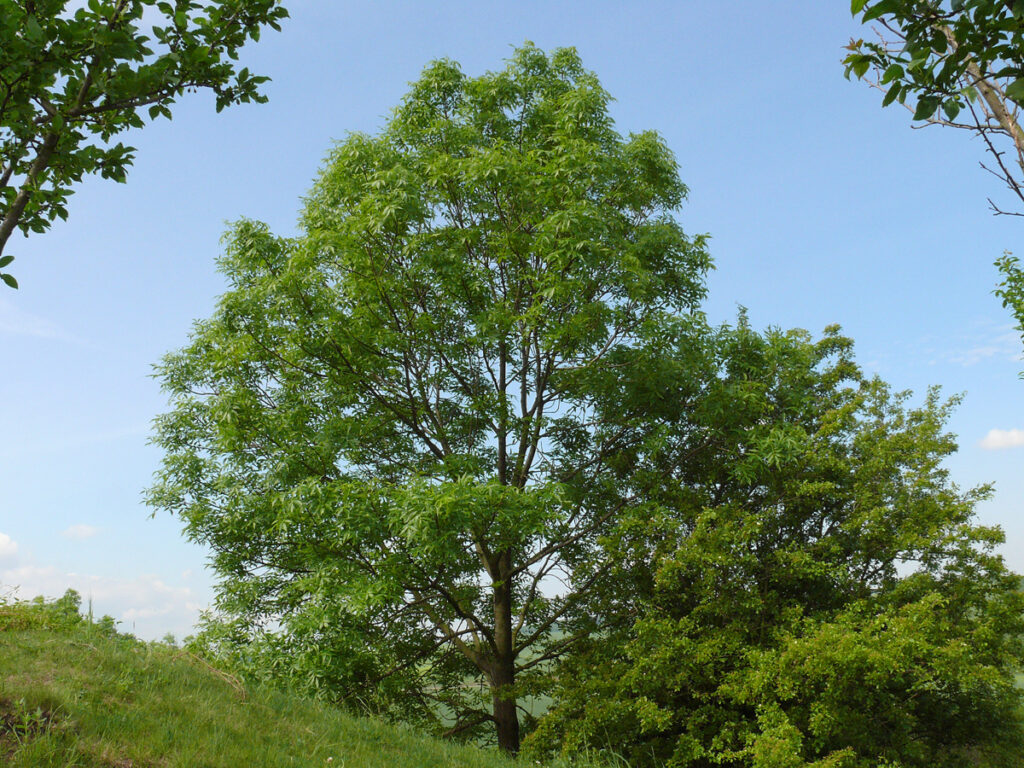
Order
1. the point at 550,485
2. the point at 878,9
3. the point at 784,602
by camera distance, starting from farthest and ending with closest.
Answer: the point at 784,602
the point at 550,485
the point at 878,9

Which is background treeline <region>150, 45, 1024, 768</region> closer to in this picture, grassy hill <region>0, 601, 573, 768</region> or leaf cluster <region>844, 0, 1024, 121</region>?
grassy hill <region>0, 601, 573, 768</region>

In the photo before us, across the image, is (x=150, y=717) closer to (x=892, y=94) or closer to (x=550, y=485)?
(x=550, y=485)

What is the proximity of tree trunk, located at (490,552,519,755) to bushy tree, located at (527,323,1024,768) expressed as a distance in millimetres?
1172

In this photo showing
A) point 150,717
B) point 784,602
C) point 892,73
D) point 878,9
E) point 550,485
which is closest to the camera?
point 878,9

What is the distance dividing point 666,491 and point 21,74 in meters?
11.6

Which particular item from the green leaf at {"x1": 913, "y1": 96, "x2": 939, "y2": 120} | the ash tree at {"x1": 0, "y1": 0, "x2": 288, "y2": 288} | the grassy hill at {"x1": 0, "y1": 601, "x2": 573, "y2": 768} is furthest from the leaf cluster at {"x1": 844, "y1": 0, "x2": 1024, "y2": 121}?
the grassy hill at {"x1": 0, "y1": 601, "x2": 573, "y2": 768}

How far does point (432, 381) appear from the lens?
44.8 ft

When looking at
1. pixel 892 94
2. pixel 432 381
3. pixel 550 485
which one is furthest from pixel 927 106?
pixel 432 381

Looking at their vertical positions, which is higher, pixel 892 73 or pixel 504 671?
pixel 892 73

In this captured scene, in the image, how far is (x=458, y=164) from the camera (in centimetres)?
1174

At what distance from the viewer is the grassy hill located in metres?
5.18

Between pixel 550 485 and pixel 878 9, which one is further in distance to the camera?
pixel 550 485

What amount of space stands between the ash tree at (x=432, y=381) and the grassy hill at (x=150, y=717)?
252 centimetres

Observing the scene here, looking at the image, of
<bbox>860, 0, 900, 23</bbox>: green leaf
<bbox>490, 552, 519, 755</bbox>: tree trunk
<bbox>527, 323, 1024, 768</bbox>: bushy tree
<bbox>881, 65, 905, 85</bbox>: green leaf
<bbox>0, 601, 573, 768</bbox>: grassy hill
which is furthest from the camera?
<bbox>490, 552, 519, 755</bbox>: tree trunk
